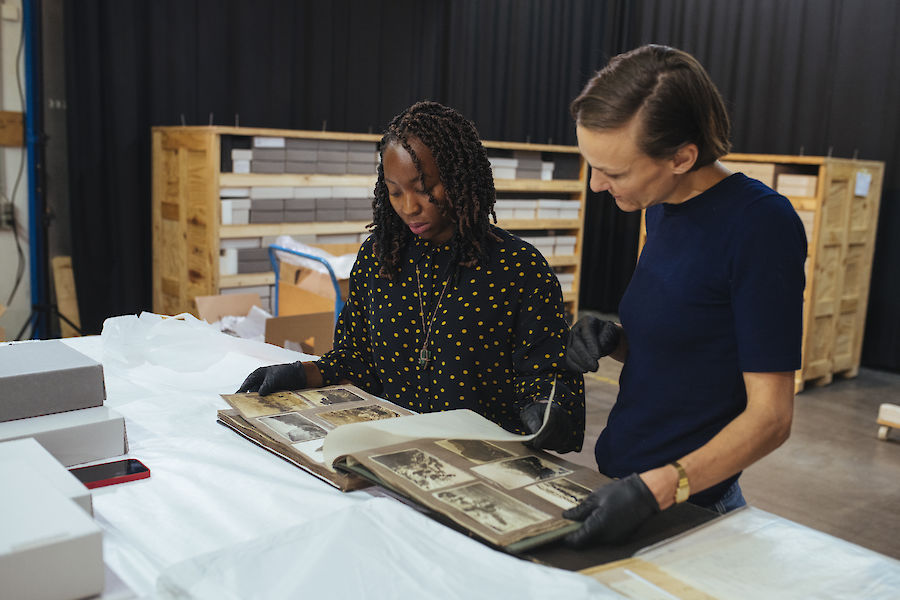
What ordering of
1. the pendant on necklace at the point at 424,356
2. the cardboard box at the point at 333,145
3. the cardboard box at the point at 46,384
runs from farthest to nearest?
the cardboard box at the point at 333,145
the pendant on necklace at the point at 424,356
the cardboard box at the point at 46,384

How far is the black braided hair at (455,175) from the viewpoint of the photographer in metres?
1.45

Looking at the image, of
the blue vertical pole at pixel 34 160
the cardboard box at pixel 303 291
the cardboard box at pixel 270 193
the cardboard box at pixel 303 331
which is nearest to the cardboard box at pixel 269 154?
the cardboard box at pixel 270 193

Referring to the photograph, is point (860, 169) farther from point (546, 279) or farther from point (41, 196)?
point (41, 196)

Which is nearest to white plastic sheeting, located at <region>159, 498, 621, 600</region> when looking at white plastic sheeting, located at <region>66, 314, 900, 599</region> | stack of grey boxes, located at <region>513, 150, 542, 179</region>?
white plastic sheeting, located at <region>66, 314, 900, 599</region>

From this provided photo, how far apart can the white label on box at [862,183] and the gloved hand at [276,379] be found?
4.19 meters

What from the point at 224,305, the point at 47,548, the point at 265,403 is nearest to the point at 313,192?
the point at 224,305

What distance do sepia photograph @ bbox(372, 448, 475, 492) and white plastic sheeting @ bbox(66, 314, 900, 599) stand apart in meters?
0.05

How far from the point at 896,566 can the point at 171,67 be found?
4537 mm

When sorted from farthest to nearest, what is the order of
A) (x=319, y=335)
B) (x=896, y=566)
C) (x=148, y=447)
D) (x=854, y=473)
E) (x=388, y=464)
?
(x=854, y=473)
(x=319, y=335)
(x=148, y=447)
(x=388, y=464)
(x=896, y=566)

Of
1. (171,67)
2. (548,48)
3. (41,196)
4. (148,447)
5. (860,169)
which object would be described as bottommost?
(148,447)

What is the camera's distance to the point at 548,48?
6.52 meters

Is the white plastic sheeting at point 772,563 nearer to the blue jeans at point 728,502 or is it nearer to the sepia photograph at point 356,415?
the blue jeans at point 728,502

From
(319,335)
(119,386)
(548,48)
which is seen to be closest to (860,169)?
(548,48)

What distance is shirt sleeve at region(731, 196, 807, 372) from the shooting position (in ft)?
3.22
